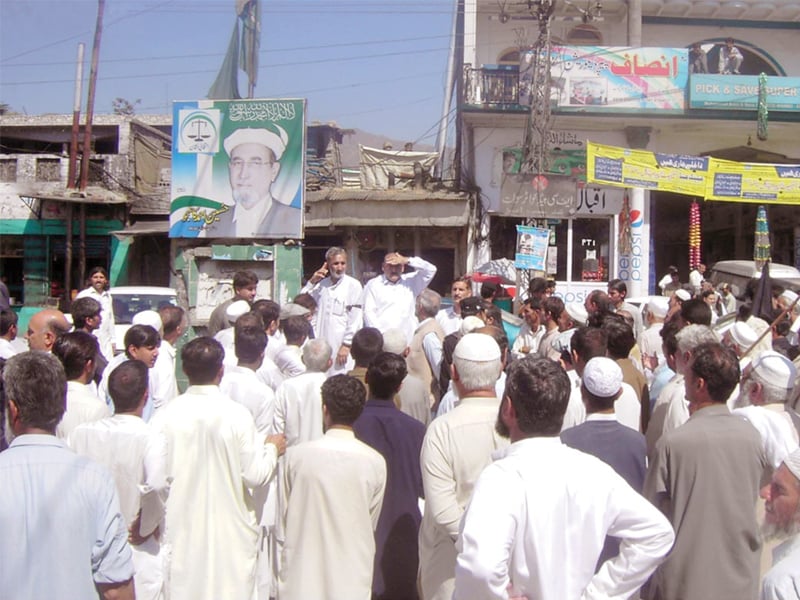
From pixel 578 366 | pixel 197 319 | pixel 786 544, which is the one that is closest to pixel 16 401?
pixel 786 544

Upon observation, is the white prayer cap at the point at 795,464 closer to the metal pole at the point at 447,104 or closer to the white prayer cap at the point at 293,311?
the white prayer cap at the point at 293,311

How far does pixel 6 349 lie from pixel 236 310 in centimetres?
166

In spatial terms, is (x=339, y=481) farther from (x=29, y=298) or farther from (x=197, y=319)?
(x=29, y=298)

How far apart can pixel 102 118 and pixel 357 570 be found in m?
22.4

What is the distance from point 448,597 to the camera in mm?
3510

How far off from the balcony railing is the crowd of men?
13645 mm

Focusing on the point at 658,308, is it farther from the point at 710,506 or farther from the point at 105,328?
the point at 105,328

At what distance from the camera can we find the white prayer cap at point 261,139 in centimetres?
1861

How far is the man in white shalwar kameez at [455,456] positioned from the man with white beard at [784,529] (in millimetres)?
1428

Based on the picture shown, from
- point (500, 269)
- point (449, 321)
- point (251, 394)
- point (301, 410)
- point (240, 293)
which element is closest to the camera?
point (251, 394)

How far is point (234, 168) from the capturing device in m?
18.8

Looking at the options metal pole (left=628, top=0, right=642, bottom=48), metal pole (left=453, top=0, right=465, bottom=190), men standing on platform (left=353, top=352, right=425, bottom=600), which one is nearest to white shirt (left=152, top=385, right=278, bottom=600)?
men standing on platform (left=353, top=352, right=425, bottom=600)

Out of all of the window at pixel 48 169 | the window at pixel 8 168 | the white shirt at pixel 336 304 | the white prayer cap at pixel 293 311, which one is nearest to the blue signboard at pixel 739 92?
the white shirt at pixel 336 304

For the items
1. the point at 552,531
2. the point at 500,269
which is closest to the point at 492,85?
the point at 500,269
